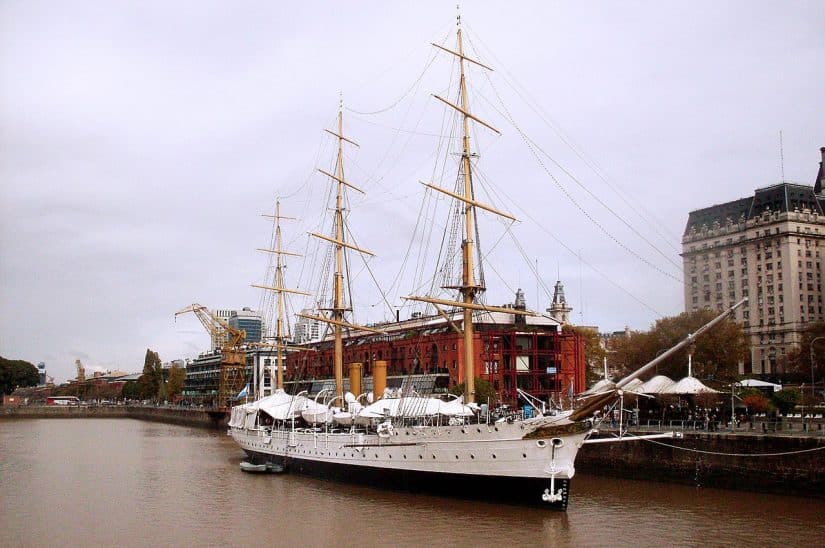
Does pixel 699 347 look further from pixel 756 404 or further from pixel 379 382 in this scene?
pixel 379 382

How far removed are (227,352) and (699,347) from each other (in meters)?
Answer: 78.4

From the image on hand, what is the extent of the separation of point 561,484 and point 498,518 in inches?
127

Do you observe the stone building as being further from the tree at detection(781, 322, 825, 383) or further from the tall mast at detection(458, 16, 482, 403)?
the tall mast at detection(458, 16, 482, 403)

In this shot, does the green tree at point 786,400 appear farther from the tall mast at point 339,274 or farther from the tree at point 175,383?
the tree at point 175,383

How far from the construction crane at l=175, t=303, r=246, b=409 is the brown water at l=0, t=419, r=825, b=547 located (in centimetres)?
7674

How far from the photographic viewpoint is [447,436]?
39531 millimetres

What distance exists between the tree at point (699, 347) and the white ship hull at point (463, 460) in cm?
3407

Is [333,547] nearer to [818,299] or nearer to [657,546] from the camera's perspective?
[657,546]

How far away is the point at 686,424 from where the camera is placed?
49.4 metres

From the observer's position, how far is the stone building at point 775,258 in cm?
10606

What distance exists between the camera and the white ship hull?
3584cm

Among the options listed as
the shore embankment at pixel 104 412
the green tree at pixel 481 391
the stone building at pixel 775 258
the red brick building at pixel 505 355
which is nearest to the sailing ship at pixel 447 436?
the green tree at pixel 481 391

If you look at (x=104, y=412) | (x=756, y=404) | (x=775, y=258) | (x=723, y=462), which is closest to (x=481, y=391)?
(x=756, y=404)

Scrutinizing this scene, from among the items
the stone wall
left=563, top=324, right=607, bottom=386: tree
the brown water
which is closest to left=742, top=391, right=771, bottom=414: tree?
the stone wall
